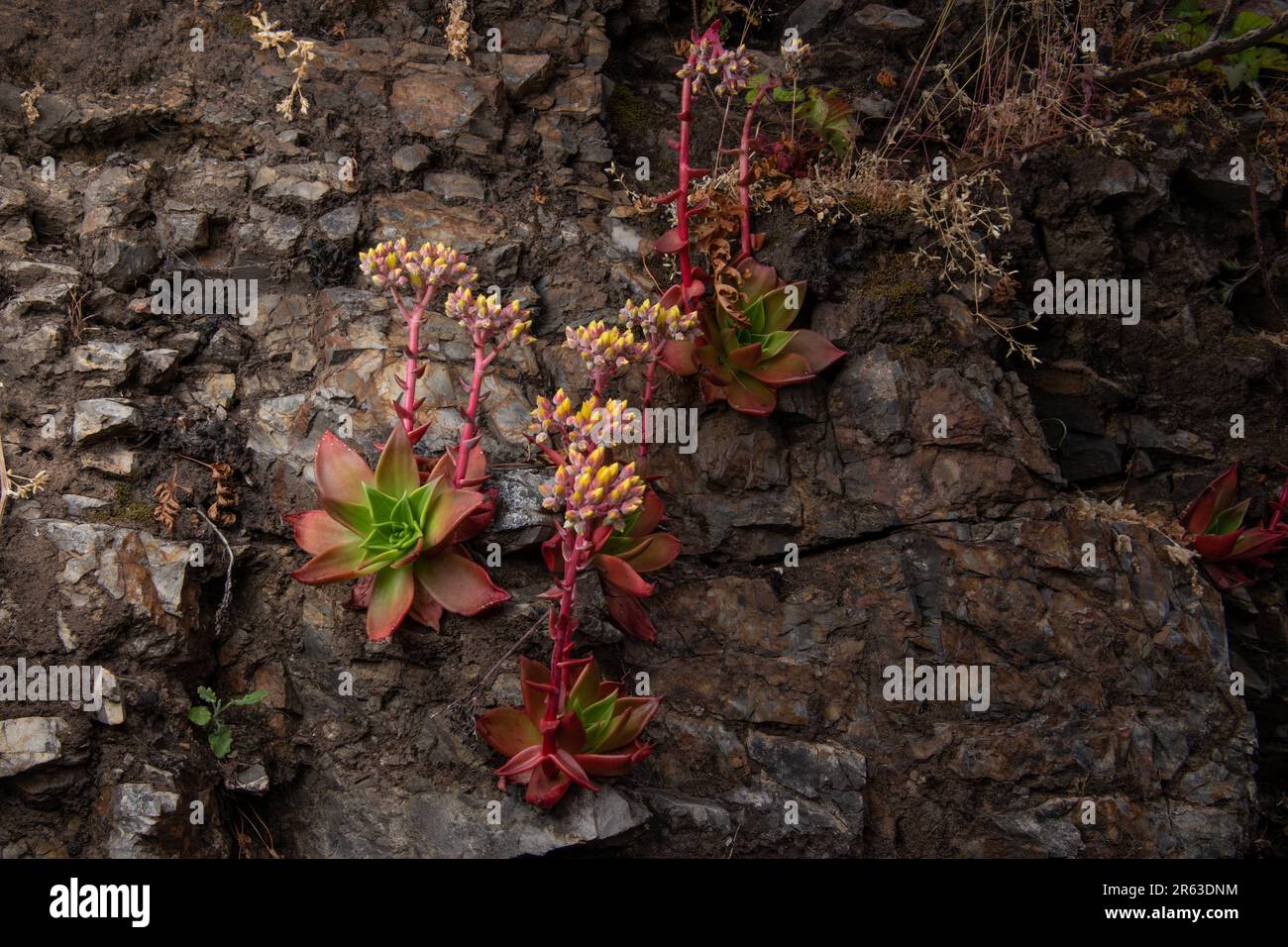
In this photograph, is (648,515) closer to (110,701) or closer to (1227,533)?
(110,701)

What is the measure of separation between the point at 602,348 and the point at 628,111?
7.87 feet

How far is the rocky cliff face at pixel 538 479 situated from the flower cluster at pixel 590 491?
74 centimetres

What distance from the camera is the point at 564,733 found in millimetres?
3889

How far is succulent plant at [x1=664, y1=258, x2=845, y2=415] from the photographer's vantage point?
496 centimetres

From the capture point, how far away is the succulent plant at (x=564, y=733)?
3.90 metres

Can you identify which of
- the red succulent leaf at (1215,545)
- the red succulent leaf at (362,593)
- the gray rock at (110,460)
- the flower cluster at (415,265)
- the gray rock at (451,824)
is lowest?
the gray rock at (451,824)

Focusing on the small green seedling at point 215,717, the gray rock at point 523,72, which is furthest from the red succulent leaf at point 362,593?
the gray rock at point 523,72

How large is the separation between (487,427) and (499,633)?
0.96 metres

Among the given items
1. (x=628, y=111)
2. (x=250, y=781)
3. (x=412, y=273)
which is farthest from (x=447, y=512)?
(x=628, y=111)

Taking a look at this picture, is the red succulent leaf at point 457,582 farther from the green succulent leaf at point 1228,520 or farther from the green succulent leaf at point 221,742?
the green succulent leaf at point 1228,520

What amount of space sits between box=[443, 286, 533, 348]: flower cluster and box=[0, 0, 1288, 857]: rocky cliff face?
0.61 meters

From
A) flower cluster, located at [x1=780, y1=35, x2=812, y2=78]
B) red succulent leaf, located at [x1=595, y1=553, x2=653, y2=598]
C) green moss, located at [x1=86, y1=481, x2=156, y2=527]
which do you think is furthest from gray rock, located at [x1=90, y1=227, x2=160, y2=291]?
flower cluster, located at [x1=780, y1=35, x2=812, y2=78]

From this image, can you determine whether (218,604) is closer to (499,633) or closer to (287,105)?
(499,633)
